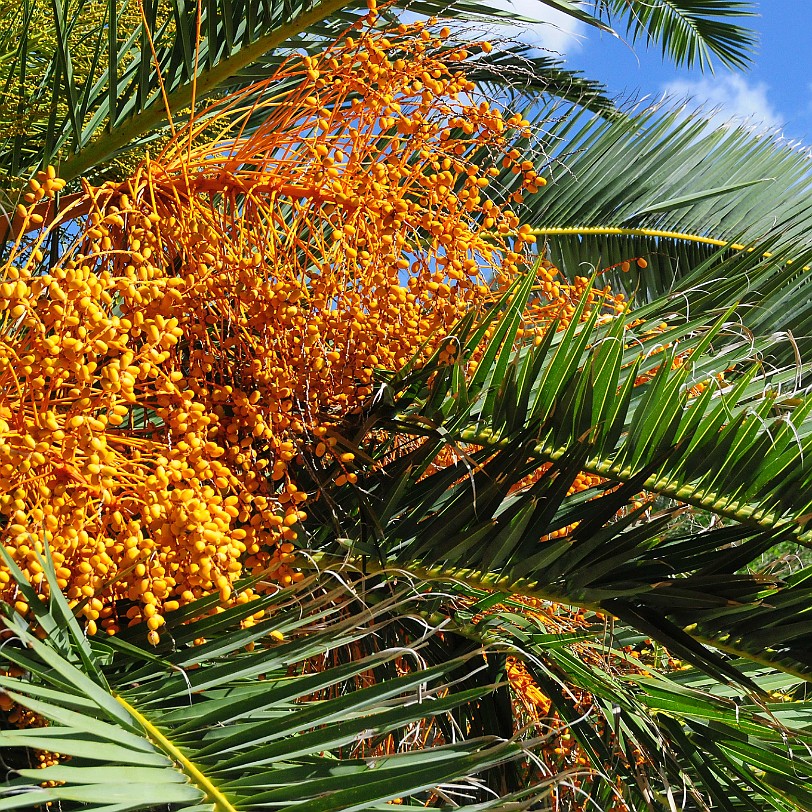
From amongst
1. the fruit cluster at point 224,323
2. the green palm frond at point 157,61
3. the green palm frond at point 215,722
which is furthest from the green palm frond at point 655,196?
the green palm frond at point 215,722

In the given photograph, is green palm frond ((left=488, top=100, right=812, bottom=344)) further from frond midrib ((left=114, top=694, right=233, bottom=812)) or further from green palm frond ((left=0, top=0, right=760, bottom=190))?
frond midrib ((left=114, top=694, right=233, bottom=812))

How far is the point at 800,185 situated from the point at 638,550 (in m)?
2.71

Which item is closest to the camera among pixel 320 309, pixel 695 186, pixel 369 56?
pixel 320 309

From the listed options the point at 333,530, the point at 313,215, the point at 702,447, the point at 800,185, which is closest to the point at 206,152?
the point at 313,215

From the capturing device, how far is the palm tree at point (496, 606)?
1442mm

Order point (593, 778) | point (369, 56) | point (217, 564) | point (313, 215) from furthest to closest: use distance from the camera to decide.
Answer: point (593, 778), point (313, 215), point (369, 56), point (217, 564)

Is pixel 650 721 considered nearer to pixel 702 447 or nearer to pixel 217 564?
pixel 702 447

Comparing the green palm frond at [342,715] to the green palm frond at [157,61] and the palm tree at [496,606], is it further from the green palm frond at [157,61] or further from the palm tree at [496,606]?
the green palm frond at [157,61]

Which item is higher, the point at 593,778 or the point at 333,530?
the point at 333,530

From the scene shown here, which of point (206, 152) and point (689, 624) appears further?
point (206, 152)

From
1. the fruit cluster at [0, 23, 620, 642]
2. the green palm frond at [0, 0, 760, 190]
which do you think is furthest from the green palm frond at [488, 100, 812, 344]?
the fruit cluster at [0, 23, 620, 642]

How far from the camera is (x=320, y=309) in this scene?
1.85 m

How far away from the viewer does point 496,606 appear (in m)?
2.18

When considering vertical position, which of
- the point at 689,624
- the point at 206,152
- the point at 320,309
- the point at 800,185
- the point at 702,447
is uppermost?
the point at 800,185
